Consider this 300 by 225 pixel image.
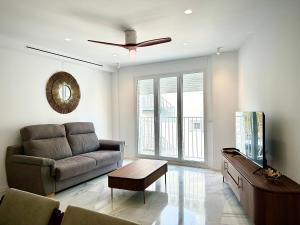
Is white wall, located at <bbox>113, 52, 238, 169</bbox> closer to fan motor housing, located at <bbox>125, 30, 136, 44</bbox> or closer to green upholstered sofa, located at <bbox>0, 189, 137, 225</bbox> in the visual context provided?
fan motor housing, located at <bbox>125, 30, 136, 44</bbox>

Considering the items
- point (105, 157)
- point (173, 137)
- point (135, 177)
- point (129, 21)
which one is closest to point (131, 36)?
point (129, 21)

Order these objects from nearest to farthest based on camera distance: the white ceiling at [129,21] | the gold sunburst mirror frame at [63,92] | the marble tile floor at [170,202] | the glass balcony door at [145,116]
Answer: the white ceiling at [129,21], the marble tile floor at [170,202], the gold sunburst mirror frame at [63,92], the glass balcony door at [145,116]

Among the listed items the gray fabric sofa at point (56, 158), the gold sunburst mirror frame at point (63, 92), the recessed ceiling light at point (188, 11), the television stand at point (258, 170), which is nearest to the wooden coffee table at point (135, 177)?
the gray fabric sofa at point (56, 158)

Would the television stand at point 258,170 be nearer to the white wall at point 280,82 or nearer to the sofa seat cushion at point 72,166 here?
the white wall at point 280,82

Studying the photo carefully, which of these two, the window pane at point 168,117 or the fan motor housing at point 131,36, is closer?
the fan motor housing at point 131,36

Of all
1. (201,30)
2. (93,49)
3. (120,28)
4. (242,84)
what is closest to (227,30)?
(201,30)

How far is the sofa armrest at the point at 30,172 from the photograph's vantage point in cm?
319

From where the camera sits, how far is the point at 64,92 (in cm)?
464

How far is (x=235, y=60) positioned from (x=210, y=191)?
278 centimetres

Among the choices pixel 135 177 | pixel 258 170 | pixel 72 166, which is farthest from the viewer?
pixel 72 166

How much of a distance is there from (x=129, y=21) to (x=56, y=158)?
107 inches

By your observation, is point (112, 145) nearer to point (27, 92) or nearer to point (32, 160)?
point (32, 160)

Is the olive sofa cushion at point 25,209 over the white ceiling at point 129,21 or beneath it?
beneath

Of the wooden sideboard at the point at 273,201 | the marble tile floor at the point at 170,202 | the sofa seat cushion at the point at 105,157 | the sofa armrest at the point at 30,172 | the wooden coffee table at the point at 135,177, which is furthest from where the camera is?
the sofa seat cushion at the point at 105,157
